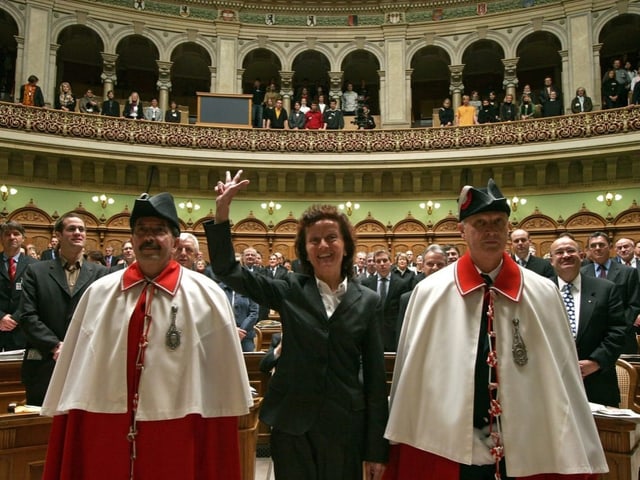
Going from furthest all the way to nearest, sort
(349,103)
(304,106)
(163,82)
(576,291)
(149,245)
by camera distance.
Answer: (349,103) < (163,82) < (304,106) < (576,291) < (149,245)

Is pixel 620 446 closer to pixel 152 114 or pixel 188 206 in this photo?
pixel 188 206

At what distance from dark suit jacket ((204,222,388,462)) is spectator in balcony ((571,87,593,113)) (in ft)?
44.8

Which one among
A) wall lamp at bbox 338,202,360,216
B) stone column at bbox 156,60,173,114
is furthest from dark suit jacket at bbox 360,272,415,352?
stone column at bbox 156,60,173,114

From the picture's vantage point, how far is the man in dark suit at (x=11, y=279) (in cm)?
464

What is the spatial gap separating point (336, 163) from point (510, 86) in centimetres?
615

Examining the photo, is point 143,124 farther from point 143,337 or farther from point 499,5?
point 143,337

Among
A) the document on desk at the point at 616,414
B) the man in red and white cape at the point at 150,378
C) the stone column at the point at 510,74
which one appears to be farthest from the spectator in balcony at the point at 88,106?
the document on desk at the point at 616,414

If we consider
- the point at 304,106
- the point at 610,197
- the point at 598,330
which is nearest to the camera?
the point at 598,330

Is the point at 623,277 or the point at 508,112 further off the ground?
the point at 508,112

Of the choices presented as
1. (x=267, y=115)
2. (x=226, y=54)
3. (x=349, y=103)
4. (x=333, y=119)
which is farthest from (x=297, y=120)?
(x=226, y=54)

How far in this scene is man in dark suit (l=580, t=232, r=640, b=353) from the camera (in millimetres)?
4957

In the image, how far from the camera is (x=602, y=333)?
325 cm

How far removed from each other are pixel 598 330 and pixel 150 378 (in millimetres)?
2685

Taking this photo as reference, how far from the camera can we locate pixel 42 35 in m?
14.7
